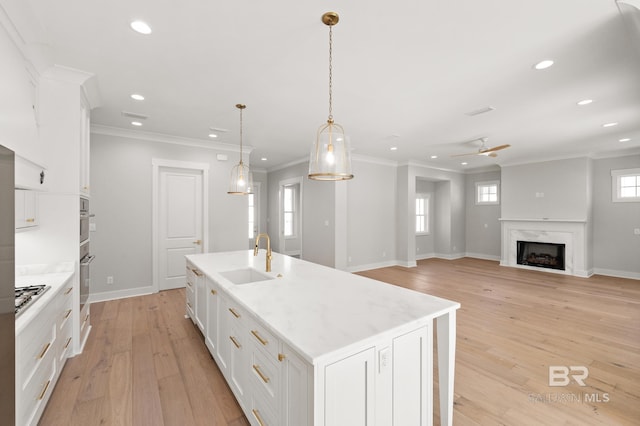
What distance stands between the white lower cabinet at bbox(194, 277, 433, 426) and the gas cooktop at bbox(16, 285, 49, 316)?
121 centimetres

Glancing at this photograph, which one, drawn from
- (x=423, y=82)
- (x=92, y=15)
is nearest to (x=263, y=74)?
(x=92, y=15)

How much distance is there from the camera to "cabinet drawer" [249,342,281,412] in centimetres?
135

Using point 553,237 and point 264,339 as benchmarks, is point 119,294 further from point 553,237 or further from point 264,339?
point 553,237

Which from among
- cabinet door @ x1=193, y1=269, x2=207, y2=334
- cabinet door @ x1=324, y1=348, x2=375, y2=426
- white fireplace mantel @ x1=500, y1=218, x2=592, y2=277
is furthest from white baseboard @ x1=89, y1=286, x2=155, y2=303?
white fireplace mantel @ x1=500, y1=218, x2=592, y2=277

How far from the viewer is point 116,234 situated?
4332 mm

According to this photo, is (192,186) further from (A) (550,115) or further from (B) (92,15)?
(A) (550,115)

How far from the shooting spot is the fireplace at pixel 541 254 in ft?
21.6

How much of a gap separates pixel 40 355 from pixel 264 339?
1.58m

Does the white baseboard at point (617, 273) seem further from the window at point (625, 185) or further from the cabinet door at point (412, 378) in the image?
the cabinet door at point (412, 378)

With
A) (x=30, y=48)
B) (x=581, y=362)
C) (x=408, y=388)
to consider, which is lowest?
(x=581, y=362)

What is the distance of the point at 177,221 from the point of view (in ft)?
16.0

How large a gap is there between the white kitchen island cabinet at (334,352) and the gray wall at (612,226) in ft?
23.3

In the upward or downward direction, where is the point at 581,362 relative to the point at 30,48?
downward

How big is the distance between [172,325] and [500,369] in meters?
3.51
